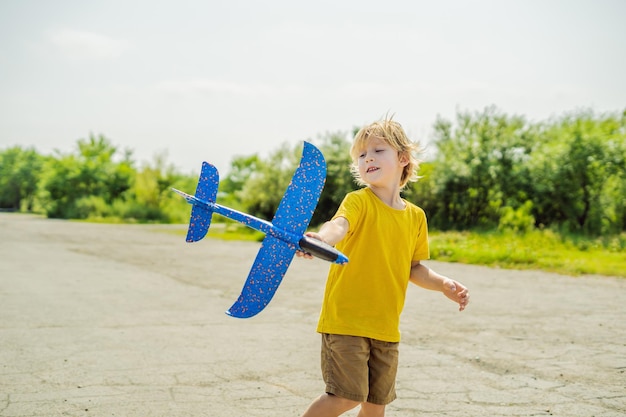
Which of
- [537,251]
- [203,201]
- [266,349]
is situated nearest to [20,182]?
[537,251]

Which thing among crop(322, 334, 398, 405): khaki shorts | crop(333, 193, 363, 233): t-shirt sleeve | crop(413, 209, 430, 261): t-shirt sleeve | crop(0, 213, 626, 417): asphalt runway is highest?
crop(333, 193, 363, 233): t-shirt sleeve

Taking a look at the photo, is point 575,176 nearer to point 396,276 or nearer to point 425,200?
point 425,200

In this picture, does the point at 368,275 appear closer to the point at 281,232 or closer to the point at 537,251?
the point at 281,232

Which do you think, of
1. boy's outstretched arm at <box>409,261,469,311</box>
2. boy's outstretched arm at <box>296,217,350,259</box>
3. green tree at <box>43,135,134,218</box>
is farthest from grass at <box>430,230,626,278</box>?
green tree at <box>43,135,134,218</box>

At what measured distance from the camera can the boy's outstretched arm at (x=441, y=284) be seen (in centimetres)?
297

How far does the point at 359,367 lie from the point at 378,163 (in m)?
0.88

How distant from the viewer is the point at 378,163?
2812mm

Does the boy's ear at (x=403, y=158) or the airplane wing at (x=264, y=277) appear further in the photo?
the boy's ear at (x=403, y=158)

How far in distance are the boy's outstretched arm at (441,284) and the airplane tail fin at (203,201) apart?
40.8 inches

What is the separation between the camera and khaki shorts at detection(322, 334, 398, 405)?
260 cm

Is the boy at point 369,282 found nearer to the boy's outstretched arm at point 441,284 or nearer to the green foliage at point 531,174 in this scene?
the boy's outstretched arm at point 441,284

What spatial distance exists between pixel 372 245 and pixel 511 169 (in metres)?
15.2

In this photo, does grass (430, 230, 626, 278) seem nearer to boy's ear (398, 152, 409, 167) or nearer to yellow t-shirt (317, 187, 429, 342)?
boy's ear (398, 152, 409, 167)

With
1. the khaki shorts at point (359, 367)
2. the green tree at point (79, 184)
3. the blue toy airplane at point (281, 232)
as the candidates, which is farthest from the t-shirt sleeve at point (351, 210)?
the green tree at point (79, 184)
